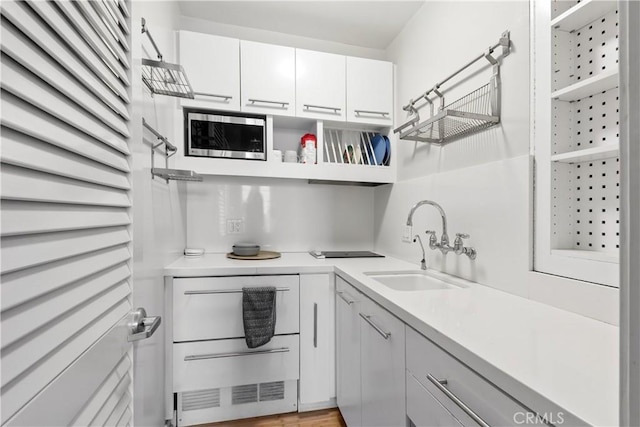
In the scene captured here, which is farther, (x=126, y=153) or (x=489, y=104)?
(x=489, y=104)

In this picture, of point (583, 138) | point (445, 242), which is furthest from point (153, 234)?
point (583, 138)

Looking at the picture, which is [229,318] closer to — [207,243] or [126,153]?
[207,243]

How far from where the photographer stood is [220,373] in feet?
5.04

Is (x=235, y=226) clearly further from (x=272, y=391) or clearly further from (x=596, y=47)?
(x=596, y=47)

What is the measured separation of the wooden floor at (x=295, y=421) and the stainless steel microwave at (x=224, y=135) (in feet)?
5.09

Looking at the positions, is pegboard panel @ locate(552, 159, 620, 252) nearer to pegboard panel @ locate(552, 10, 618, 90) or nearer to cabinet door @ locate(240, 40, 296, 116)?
pegboard panel @ locate(552, 10, 618, 90)

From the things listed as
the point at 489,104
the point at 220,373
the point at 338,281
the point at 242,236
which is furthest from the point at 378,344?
the point at 242,236

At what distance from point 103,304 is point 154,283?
81 cm

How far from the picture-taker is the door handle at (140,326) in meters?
0.67

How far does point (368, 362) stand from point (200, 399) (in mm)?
997

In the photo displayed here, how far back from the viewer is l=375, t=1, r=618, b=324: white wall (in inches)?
42.1

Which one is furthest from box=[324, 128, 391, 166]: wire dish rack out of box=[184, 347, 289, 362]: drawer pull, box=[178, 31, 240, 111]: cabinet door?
box=[184, 347, 289, 362]: drawer pull

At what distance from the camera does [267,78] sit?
1883 mm

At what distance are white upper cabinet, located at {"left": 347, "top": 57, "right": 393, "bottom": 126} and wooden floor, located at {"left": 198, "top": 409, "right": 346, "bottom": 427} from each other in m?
1.88
